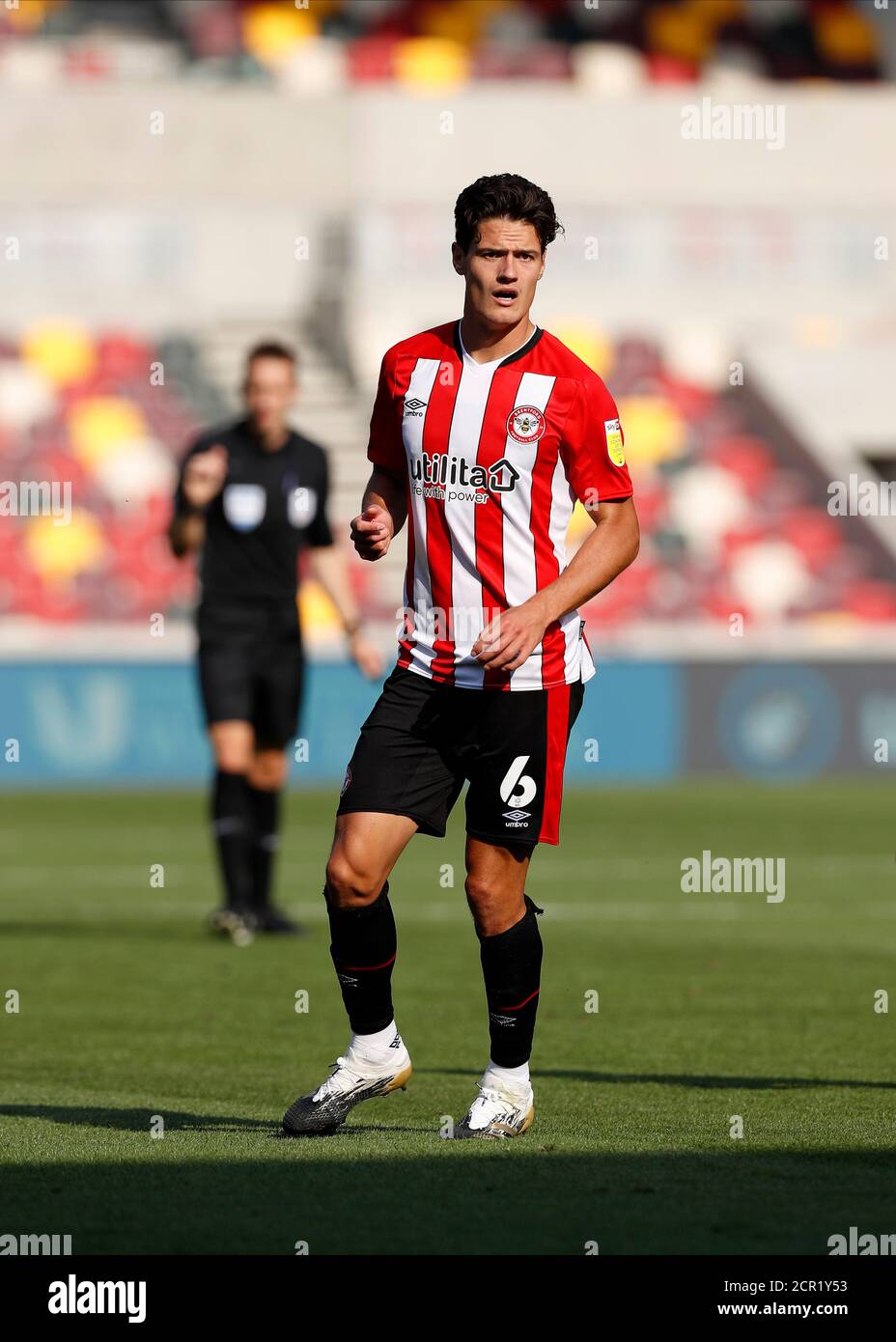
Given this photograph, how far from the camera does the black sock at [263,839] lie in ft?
35.2

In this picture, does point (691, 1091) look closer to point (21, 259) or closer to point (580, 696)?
point (580, 696)

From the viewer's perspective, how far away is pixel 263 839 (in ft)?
35.2

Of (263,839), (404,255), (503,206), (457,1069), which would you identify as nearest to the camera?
(503,206)

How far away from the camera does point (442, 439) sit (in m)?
5.54

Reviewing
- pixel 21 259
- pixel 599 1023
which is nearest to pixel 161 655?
pixel 21 259

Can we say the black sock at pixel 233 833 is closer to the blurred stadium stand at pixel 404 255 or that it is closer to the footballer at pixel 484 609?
the footballer at pixel 484 609

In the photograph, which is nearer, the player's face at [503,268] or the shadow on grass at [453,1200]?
the shadow on grass at [453,1200]

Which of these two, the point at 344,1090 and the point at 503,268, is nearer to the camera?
the point at 503,268

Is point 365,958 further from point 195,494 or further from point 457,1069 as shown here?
point 195,494

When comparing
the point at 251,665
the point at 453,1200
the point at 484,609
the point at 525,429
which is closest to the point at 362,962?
the point at 484,609

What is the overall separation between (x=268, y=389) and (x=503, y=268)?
5125 mm

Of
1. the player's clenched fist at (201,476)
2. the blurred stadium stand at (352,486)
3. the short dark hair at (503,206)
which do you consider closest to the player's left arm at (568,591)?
the short dark hair at (503,206)

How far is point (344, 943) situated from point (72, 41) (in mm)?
28530

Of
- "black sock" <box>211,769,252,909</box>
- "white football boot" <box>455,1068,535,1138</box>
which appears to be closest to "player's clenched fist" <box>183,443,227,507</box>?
"black sock" <box>211,769,252,909</box>
